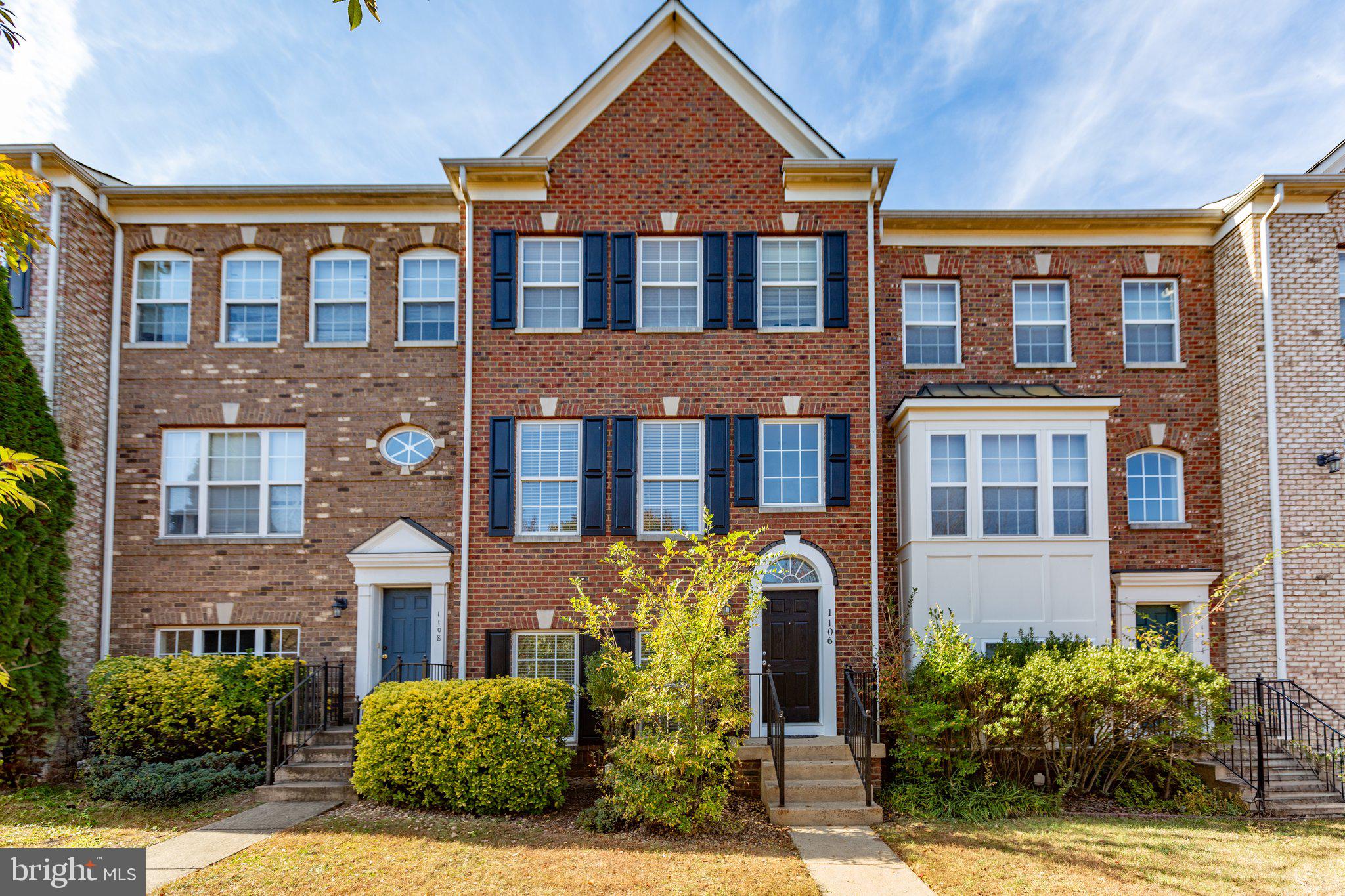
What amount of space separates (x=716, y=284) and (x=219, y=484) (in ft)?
26.7

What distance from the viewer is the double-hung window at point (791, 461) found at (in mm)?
13406

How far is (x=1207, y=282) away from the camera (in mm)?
14750

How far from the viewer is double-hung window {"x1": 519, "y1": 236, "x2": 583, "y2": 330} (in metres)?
13.6

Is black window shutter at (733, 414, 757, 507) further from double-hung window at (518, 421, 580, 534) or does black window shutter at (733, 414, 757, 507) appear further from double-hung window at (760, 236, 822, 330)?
double-hung window at (518, 421, 580, 534)

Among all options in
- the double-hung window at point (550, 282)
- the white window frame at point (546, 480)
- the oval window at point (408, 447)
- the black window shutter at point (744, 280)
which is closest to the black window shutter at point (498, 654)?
the white window frame at point (546, 480)

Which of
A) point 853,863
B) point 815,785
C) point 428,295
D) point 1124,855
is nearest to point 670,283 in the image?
point 428,295

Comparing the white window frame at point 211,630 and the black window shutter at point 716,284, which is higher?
the black window shutter at point 716,284

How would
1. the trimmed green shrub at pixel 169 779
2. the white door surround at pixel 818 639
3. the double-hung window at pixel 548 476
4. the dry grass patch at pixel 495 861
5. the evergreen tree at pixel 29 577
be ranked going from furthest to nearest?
the double-hung window at pixel 548 476 → the white door surround at pixel 818 639 → the evergreen tree at pixel 29 577 → the trimmed green shrub at pixel 169 779 → the dry grass patch at pixel 495 861

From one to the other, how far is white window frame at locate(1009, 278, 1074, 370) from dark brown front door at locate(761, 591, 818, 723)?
5168mm

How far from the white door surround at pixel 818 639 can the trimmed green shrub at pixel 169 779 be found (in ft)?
21.3

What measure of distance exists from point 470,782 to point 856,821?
14.3 feet

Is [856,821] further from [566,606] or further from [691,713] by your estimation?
[566,606]

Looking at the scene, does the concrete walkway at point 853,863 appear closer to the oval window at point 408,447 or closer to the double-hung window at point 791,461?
the double-hung window at point 791,461

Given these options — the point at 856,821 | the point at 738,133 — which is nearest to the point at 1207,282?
the point at 738,133
